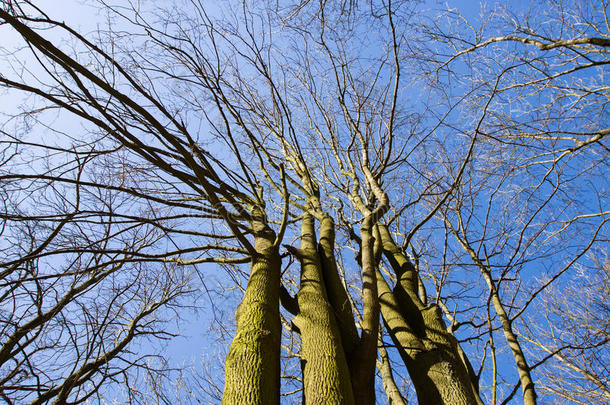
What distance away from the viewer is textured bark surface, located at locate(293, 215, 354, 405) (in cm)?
149

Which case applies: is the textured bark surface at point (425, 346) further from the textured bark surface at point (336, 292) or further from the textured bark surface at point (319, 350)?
the textured bark surface at point (319, 350)

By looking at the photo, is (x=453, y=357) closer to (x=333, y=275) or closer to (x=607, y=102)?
(x=333, y=275)

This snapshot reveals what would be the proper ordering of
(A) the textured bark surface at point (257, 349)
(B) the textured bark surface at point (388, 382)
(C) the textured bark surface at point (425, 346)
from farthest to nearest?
(B) the textured bark surface at point (388, 382) → (C) the textured bark surface at point (425, 346) → (A) the textured bark surface at point (257, 349)

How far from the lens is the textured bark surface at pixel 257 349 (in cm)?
142

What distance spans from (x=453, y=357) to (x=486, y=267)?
1.21m

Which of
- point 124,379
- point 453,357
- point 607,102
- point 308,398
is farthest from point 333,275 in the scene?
point 124,379

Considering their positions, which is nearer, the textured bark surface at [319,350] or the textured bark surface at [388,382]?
the textured bark surface at [319,350]

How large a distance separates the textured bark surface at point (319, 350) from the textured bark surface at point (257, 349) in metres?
0.17

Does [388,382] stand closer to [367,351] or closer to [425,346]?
[425,346]

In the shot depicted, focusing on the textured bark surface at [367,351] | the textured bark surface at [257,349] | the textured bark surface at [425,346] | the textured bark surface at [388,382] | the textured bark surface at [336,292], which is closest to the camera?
the textured bark surface at [257,349]

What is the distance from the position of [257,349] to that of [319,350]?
1.11 ft

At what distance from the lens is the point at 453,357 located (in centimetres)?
206

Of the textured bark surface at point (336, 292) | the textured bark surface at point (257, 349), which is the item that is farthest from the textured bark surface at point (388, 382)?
the textured bark surface at point (257, 349)

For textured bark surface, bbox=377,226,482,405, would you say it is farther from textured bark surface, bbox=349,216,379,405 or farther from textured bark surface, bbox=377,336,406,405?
textured bark surface, bbox=377,336,406,405
